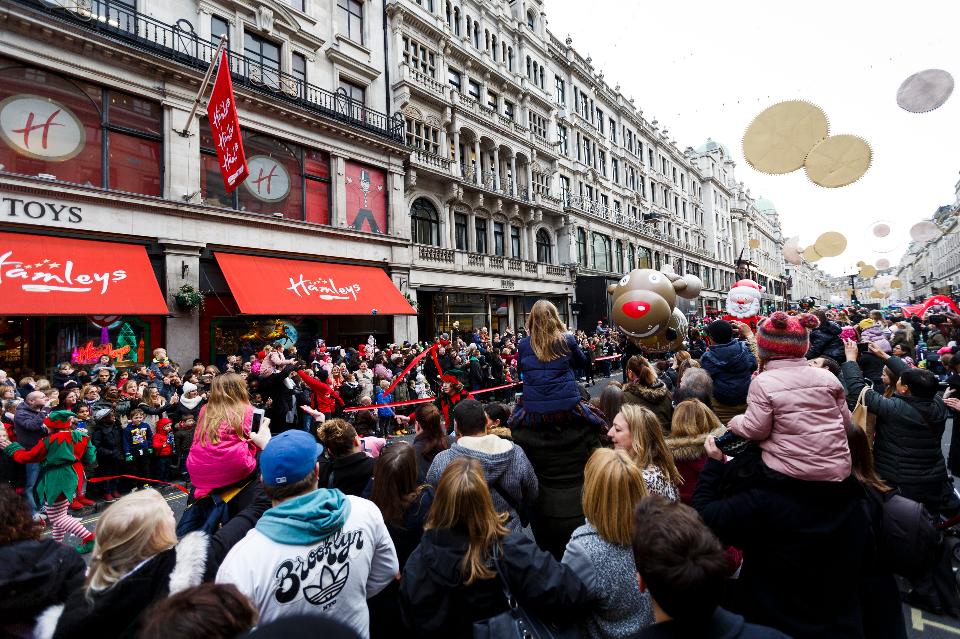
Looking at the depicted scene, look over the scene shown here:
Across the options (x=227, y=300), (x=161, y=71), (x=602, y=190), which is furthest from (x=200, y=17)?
(x=602, y=190)

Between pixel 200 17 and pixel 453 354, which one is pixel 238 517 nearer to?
pixel 453 354

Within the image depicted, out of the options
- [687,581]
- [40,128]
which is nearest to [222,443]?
[687,581]

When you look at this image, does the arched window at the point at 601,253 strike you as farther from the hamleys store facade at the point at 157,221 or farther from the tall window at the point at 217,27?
the tall window at the point at 217,27

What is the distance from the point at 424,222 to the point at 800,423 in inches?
791

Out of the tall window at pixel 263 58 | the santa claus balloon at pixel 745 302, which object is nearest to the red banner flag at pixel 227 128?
the tall window at pixel 263 58

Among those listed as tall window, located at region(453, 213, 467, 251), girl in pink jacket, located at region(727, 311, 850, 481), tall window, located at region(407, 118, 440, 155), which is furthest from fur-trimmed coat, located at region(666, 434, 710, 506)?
tall window, located at region(453, 213, 467, 251)

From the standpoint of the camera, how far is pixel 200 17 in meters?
14.0

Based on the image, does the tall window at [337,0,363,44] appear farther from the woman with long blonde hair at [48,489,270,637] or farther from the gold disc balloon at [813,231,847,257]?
the woman with long blonde hair at [48,489,270,637]

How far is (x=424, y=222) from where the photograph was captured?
2122cm

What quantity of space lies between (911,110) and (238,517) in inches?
373

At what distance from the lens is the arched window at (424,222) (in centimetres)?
2072

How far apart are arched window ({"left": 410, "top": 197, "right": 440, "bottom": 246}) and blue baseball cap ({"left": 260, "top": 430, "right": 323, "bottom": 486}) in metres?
18.9

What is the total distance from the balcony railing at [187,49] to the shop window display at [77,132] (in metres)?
1.43

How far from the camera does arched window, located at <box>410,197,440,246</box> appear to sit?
20719mm
